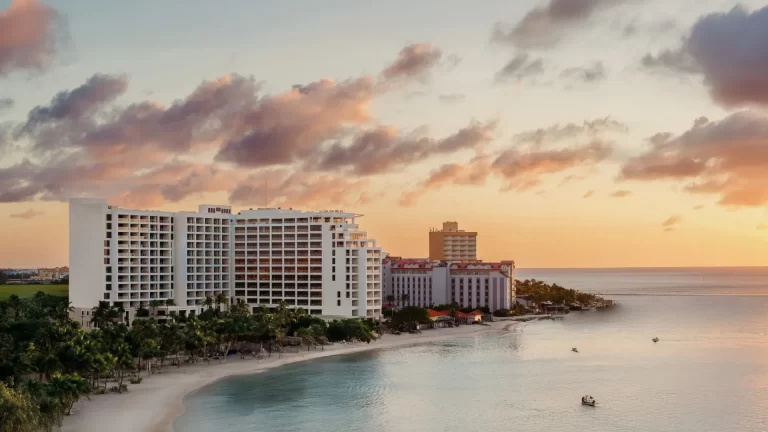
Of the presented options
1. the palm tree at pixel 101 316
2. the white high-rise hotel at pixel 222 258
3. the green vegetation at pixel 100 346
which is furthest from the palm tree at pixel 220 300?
the palm tree at pixel 101 316

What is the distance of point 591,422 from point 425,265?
132581 millimetres

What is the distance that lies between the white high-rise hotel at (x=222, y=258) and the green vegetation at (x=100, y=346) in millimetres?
7262

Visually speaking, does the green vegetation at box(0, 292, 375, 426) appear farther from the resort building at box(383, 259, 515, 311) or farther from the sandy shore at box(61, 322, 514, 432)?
the resort building at box(383, 259, 515, 311)

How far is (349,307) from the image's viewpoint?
140500 mm

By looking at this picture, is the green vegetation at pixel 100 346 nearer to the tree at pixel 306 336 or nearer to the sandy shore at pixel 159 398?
the tree at pixel 306 336

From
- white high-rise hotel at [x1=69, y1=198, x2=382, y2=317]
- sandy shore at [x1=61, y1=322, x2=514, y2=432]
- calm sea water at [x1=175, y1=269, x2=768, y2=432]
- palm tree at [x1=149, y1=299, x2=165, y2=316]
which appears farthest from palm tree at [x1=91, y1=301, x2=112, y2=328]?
calm sea water at [x1=175, y1=269, x2=768, y2=432]

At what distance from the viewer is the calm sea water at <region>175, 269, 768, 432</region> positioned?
220 ft

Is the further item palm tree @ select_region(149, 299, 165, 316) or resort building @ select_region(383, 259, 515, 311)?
resort building @ select_region(383, 259, 515, 311)

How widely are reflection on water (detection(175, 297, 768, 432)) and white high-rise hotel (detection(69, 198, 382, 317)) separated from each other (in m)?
23.9

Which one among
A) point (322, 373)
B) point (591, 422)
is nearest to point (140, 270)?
point (322, 373)

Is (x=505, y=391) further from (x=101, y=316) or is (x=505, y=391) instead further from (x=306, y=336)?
(x=101, y=316)

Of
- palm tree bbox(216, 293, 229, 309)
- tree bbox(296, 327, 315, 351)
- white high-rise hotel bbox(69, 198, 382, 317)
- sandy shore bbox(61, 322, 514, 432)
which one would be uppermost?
white high-rise hotel bbox(69, 198, 382, 317)

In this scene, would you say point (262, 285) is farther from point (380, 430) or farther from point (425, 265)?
point (380, 430)

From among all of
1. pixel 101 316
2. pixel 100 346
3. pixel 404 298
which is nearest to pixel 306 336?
pixel 101 316
